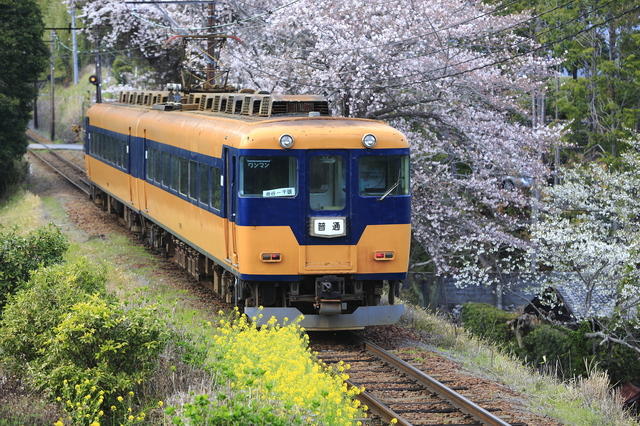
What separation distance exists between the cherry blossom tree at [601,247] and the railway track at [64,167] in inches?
538

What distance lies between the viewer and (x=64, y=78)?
6481 centimetres

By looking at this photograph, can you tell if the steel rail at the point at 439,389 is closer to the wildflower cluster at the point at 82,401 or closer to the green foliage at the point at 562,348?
the wildflower cluster at the point at 82,401

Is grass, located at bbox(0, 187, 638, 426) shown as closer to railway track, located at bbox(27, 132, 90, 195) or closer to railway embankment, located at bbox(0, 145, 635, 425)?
railway embankment, located at bbox(0, 145, 635, 425)

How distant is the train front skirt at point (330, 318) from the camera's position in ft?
32.5

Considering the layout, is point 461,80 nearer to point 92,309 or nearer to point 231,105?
point 231,105

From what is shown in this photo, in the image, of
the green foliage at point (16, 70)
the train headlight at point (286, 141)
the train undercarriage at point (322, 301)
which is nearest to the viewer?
the train headlight at point (286, 141)

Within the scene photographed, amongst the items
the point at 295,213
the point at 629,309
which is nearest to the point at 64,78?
the point at 629,309

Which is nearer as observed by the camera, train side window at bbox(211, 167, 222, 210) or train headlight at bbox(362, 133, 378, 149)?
train headlight at bbox(362, 133, 378, 149)

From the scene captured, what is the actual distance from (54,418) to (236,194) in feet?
11.8

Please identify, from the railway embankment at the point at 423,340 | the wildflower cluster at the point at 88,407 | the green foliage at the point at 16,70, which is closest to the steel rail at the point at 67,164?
the green foliage at the point at 16,70

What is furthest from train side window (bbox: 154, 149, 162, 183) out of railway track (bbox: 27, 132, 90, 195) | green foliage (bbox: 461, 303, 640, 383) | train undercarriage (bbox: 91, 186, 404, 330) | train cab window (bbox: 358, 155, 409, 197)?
railway track (bbox: 27, 132, 90, 195)

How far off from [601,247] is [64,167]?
21.4 meters

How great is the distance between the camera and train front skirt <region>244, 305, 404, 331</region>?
9914mm

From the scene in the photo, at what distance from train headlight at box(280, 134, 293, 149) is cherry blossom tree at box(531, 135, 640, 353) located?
30.0 feet
